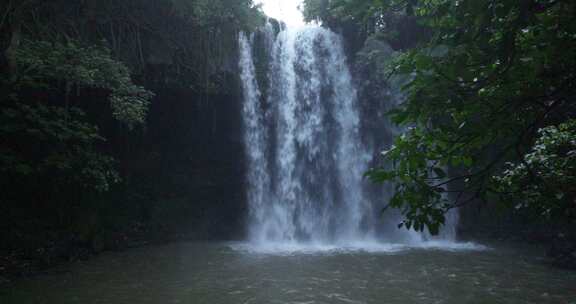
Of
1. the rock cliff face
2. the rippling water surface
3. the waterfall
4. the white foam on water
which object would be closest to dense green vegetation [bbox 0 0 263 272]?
the waterfall

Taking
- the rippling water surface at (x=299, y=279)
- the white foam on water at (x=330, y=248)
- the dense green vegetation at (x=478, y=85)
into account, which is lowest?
the rippling water surface at (x=299, y=279)

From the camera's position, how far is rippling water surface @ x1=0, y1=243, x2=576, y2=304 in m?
6.11

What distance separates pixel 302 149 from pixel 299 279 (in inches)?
305

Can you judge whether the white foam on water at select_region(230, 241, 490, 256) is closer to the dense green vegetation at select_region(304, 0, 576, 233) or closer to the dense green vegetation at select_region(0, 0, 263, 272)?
the dense green vegetation at select_region(0, 0, 263, 272)

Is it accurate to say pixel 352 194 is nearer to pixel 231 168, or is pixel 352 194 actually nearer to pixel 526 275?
pixel 231 168

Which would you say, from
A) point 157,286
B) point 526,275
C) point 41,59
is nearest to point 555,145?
point 526,275

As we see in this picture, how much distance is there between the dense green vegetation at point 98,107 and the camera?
7.96 meters

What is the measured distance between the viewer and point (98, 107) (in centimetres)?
1189

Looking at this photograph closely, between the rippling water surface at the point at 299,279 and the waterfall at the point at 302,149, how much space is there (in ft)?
12.2

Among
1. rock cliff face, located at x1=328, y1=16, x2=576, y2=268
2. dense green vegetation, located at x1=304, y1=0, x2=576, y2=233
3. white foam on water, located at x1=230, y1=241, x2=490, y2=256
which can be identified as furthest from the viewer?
rock cliff face, located at x1=328, y1=16, x2=576, y2=268

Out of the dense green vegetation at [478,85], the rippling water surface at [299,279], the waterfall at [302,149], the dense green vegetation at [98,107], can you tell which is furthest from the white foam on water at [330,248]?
the dense green vegetation at [478,85]

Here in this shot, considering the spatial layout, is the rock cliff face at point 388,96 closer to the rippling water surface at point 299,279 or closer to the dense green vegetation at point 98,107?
the rippling water surface at point 299,279

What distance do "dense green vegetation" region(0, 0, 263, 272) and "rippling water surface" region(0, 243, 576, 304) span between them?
5.92 feet

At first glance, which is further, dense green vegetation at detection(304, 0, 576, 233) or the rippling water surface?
the rippling water surface
